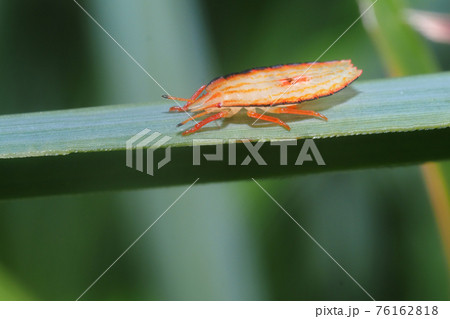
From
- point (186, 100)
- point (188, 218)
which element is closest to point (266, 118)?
point (186, 100)

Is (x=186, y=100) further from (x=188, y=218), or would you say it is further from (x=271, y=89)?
(x=188, y=218)

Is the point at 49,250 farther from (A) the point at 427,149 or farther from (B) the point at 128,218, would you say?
(A) the point at 427,149

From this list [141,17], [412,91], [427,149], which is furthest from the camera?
[141,17]

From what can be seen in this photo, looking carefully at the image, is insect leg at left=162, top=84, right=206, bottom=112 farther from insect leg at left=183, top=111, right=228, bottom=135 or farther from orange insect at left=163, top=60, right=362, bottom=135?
insect leg at left=183, top=111, right=228, bottom=135

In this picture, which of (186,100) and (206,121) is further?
(186,100)

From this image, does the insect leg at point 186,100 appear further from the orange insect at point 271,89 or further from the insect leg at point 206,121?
the insect leg at point 206,121
